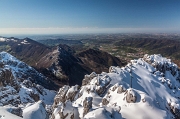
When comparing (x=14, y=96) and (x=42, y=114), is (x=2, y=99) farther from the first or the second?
(x=42, y=114)

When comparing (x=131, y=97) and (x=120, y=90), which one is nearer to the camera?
(x=131, y=97)

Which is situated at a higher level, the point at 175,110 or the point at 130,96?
the point at 130,96

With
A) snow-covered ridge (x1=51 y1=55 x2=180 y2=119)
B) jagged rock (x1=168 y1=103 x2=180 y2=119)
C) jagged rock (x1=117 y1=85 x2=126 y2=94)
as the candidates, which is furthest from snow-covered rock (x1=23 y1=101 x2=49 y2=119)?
jagged rock (x1=168 y1=103 x2=180 y2=119)

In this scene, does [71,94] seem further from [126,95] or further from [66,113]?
[66,113]

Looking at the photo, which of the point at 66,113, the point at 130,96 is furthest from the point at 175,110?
the point at 66,113

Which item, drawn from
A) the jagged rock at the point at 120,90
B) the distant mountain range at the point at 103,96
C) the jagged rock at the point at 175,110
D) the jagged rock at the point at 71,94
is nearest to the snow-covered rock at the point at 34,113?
the distant mountain range at the point at 103,96

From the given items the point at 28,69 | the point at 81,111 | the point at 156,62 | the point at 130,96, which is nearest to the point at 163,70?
the point at 156,62

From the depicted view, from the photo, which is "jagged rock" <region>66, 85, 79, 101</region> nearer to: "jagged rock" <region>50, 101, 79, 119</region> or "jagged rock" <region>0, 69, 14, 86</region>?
"jagged rock" <region>50, 101, 79, 119</region>

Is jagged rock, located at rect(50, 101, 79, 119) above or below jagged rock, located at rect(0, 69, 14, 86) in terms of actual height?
above
